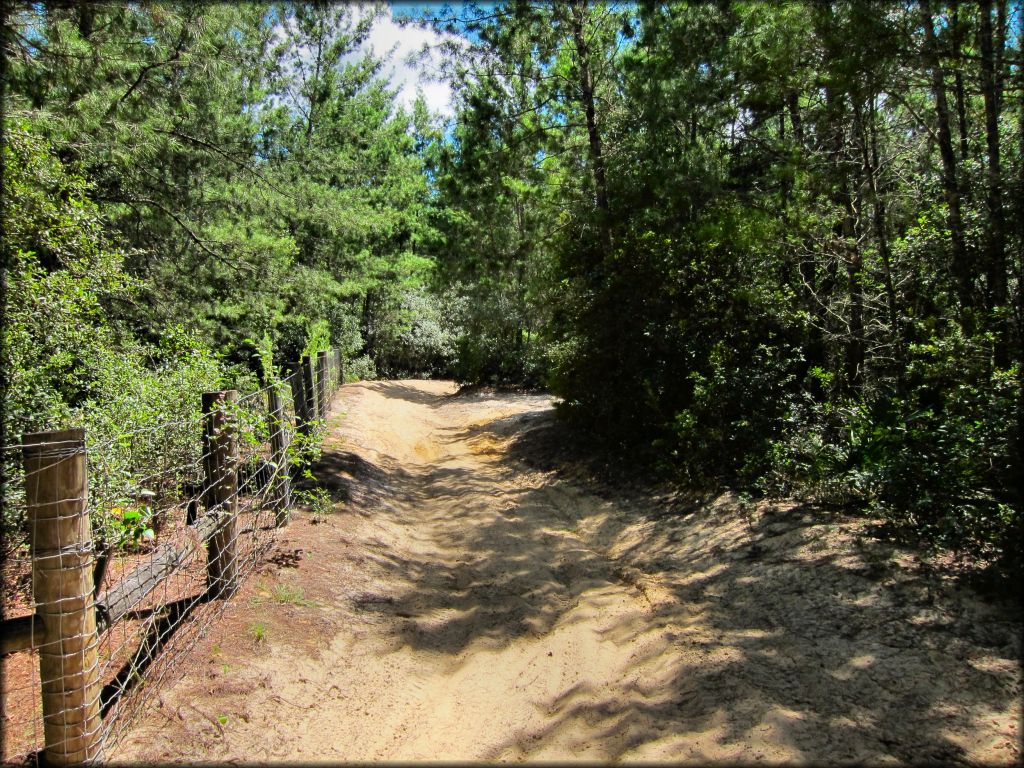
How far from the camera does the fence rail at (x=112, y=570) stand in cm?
282

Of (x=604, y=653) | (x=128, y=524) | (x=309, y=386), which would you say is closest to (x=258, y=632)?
(x=128, y=524)

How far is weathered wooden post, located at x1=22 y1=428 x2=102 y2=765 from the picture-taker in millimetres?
2795

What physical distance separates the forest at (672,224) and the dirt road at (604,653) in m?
0.77

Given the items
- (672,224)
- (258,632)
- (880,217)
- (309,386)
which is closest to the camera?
(258,632)

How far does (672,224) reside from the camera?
891 cm

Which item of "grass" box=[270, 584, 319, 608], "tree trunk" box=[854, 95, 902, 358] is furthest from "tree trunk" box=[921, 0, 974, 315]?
"grass" box=[270, 584, 319, 608]

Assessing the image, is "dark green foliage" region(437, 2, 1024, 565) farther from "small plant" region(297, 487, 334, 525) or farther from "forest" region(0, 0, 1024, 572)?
"small plant" region(297, 487, 334, 525)

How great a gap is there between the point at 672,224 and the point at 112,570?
773 centimetres

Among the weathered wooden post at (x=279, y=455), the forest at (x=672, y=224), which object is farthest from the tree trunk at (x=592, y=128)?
the weathered wooden post at (x=279, y=455)

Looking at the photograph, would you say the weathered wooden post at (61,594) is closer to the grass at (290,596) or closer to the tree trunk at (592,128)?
the grass at (290,596)

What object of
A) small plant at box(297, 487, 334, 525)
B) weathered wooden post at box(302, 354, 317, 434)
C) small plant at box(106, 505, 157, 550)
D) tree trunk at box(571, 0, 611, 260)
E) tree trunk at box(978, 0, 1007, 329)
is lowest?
small plant at box(297, 487, 334, 525)

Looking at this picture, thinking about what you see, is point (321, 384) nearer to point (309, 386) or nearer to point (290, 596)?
point (309, 386)

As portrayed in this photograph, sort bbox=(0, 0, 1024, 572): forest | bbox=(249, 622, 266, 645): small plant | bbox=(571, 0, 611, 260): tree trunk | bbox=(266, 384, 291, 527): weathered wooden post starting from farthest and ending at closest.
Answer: bbox=(571, 0, 611, 260): tree trunk < bbox=(266, 384, 291, 527): weathered wooden post < bbox=(0, 0, 1024, 572): forest < bbox=(249, 622, 266, 645): small plant

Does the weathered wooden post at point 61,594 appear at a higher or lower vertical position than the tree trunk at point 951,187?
lower
